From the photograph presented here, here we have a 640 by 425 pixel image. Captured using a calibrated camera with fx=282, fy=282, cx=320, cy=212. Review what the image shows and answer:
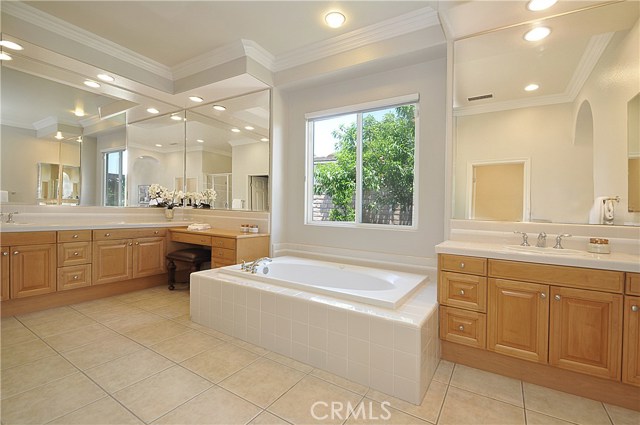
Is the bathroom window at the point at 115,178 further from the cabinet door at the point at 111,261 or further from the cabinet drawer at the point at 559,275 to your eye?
the cabinet drawer at the point at 559,275

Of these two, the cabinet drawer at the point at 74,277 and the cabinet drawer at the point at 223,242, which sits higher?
the cabinet drawer at the point at 223,242

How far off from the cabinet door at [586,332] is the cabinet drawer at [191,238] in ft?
10.6

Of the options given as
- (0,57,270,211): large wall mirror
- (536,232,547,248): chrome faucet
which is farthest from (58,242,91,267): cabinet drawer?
(536,232,547,248): chrome faucet

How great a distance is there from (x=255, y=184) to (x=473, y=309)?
2.85m

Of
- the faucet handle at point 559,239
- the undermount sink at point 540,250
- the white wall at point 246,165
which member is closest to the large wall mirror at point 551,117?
the faucet handle at point 559,239

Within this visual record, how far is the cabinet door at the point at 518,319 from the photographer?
172 cm

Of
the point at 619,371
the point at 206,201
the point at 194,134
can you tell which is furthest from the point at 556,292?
the point at 194,134

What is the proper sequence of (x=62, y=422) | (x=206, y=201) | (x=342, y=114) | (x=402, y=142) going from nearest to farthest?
(x=62, y=422) → (x=402, y=142) → (x=342, y=114) → (x=206, y=201)

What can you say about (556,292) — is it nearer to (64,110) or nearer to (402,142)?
(402,142)

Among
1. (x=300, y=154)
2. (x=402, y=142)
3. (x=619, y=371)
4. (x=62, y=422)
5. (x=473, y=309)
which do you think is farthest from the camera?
(x=300, y=154)

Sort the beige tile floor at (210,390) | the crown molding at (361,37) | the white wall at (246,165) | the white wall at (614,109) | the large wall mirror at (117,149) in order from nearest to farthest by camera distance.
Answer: the beige tile floor at (210,390) < the white wall at (614,109) < the crown molding at (361,37) < the large wall mirror at (117,149) < the white wall at (246,165)

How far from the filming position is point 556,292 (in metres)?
1.69

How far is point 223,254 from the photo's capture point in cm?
322

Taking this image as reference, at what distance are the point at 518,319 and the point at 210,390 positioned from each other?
1964 millimetres
